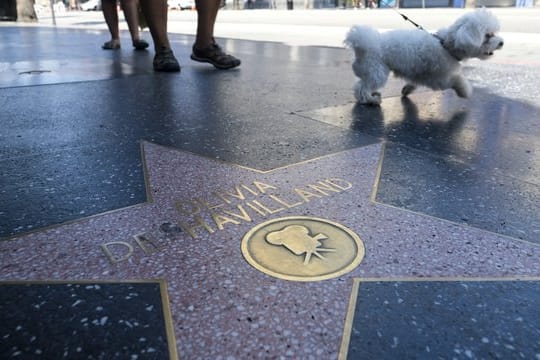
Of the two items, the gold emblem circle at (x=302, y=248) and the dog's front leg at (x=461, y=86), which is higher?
the dog's front leg at (x=461, y=86)

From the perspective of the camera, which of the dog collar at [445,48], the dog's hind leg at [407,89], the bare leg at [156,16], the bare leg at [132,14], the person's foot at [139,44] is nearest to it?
the dog collar at [445,48]

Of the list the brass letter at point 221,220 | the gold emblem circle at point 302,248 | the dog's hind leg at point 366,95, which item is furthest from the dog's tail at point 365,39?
the brass letter at point 221,220

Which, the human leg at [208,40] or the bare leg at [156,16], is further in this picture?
the human leg at [208,40]

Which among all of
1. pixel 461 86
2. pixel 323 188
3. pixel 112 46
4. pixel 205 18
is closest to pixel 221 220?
pixel 323 188

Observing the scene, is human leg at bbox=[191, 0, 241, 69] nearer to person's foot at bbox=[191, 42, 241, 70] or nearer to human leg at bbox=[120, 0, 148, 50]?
person's foot at bbox=[191, 42, 241, 70]

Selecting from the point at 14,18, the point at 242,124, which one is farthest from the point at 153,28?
the point at 14,18

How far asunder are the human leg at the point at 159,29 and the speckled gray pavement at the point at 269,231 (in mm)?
1773

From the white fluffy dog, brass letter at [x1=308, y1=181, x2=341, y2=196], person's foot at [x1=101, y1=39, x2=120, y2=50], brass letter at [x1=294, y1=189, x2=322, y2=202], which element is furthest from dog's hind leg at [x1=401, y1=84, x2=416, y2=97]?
person's foot at [x1=101, y1=39, x2=120, y2=50]

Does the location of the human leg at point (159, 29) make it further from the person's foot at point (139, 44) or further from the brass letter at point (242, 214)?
the brass letter at point (242, 214)

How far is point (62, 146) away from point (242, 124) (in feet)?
A: 3.73

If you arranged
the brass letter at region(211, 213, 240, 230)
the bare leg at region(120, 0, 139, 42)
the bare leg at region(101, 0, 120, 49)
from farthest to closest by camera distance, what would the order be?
1. the bare leg at region(101, 0, 120, 49)
2. the bare leg at region(120, 0, 139, 42)
3. the brass letter at region(211, 213, 240, 230)

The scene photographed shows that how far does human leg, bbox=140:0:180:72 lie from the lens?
4.79 meters

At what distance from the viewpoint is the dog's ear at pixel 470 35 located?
121 inches

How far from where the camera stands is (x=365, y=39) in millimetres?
3244
